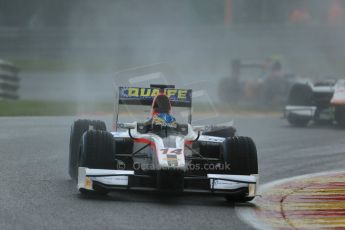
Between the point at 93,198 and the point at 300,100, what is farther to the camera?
the point at 300,100

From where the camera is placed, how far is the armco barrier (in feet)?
77.7

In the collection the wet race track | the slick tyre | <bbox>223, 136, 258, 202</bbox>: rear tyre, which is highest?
the slick tyre

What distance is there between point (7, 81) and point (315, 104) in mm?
7920

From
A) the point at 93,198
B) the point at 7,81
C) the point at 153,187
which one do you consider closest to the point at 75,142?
the point at 93,198

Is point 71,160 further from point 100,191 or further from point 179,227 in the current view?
point 179,227

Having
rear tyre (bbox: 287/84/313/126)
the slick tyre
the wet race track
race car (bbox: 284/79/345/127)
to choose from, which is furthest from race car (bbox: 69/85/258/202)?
rear tyre (bbox: 287/84/313/126)

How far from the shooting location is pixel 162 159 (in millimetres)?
9234

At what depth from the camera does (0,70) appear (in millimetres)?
23578

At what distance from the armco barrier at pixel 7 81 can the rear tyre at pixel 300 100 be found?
23.5 feet

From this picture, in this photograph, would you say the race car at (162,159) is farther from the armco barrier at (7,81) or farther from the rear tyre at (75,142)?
the armco barrier at (7,81)

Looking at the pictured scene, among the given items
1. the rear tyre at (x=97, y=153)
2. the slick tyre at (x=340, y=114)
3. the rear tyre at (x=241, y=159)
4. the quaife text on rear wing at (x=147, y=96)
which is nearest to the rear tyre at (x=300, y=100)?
the slick tyre at (x=340, y=114)

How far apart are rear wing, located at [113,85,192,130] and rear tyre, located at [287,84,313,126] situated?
380 inches

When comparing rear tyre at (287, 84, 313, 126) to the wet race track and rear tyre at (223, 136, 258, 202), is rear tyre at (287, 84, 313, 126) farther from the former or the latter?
rear tyre at (223, 136, 258, 202)

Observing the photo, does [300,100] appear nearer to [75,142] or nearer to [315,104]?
[315,104]
